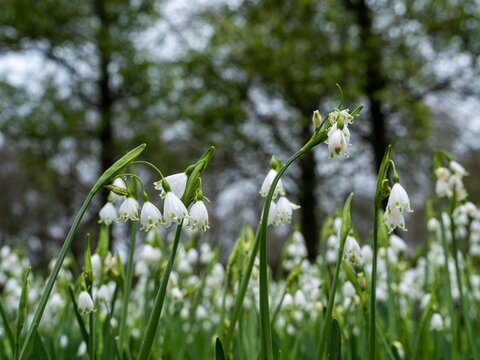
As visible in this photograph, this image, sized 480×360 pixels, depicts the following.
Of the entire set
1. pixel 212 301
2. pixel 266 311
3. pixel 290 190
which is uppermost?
pixel 290 190

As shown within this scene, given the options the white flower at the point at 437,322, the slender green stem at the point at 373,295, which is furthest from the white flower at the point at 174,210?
the white flower at the point at 437,322

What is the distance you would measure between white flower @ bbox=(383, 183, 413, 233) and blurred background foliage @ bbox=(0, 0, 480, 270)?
10.0m

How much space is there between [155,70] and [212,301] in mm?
9739

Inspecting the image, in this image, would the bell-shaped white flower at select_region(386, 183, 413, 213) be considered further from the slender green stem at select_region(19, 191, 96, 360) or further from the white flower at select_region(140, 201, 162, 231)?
the slender green stem at select_region(19, 191, 96, 360)

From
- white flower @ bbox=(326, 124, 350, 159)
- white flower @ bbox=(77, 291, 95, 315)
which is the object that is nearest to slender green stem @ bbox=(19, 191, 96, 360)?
white flower @ bbox=(77, 291, 95, 315)

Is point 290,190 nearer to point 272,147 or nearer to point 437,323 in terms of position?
point 272,147

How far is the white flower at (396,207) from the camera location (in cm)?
150

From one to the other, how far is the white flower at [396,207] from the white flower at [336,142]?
256mm

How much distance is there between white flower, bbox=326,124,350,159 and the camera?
4.35 ft

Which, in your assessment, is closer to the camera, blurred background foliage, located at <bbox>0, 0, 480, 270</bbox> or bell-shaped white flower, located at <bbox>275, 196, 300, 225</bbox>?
bell-shaped white flower, located at <bbox>275, 196, 300, 225</bbox>

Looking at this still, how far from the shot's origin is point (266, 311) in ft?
4.35

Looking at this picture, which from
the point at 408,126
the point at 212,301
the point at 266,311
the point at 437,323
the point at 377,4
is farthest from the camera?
the point at 408,126

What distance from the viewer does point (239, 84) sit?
13094 millimetres

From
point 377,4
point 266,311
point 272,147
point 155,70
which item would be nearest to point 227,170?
point 272,147
